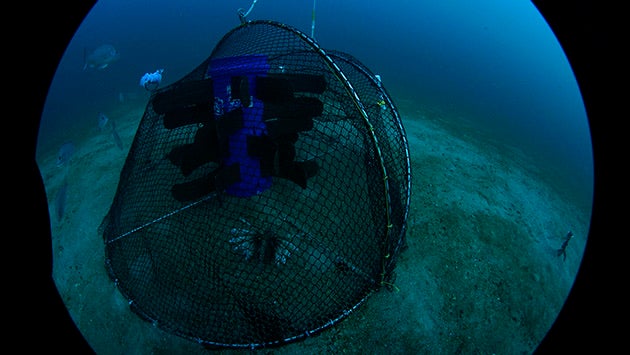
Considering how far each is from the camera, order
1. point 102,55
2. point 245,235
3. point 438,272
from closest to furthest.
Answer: point 245,235 < point 438,272 < point 102,55

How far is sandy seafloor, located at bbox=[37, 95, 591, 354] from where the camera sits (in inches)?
84.5

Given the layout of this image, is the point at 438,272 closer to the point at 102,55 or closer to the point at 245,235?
the point at 245,235

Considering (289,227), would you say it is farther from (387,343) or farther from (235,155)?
(387,343)

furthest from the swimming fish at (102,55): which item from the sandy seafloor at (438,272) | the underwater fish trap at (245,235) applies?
the underwater fish trap at (245,235)

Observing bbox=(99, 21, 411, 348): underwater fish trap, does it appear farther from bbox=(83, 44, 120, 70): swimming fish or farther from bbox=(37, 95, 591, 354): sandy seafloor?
bbox=(83, 44, 120, 70): swimming fish

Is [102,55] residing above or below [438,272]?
above

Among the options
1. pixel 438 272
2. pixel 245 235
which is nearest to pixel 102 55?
pixel 245 235

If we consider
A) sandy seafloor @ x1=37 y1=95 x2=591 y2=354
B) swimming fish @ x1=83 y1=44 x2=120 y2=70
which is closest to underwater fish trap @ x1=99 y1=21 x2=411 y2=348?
sandy seafloor @ x1=37 y1=95 x2=591 y2=354

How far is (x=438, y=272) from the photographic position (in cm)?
258

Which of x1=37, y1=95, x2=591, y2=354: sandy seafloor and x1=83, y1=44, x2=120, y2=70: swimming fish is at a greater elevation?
x1=83, y1=44, x2=120, y2=70: swimming fish

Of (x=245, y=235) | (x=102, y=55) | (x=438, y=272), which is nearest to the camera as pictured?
(x=245, y=235)

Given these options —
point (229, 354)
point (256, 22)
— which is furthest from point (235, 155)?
point (229, 354)

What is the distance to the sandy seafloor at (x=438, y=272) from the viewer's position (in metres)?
2.15

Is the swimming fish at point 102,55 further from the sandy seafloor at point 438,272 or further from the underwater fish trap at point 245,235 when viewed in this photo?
the underwater fish trap at point 245,235
